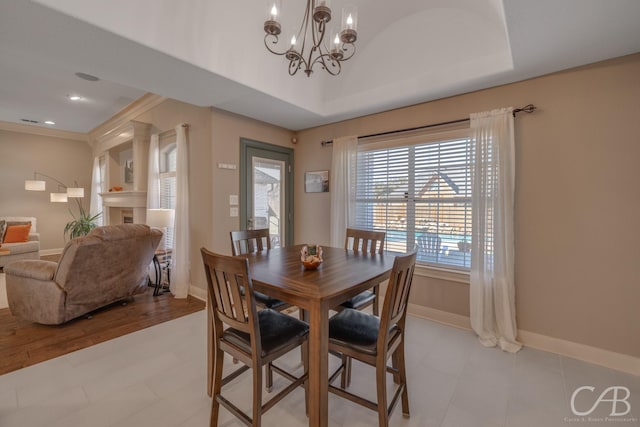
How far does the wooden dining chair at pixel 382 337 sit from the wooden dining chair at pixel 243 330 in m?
0.25

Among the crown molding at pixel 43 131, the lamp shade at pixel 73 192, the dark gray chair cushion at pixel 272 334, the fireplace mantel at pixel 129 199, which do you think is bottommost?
the dark gray chair cushion at pixel 272 334

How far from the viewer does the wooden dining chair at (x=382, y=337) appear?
139cm

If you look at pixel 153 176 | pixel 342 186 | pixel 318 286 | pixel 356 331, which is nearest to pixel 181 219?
pixel 153 176

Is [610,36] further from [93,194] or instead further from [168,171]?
[93,194]

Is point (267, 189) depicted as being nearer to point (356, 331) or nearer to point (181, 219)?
point (181, 219)

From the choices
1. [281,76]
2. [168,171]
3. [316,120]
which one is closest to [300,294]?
[281,76]

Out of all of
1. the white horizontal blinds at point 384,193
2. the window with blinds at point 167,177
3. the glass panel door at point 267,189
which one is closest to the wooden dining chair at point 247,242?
the glass panel door at point 267,189

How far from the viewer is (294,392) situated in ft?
6.20

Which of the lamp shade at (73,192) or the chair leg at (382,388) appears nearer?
the chair leg at (382,388)

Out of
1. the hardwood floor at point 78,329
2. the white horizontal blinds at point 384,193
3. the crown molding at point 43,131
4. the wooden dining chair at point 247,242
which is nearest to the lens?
the hardwood floor at point 78,329

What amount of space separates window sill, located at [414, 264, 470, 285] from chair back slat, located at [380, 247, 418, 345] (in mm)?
1631

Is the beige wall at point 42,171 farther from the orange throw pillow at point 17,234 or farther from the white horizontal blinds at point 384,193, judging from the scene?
the white horizontal blinds at point 384,193

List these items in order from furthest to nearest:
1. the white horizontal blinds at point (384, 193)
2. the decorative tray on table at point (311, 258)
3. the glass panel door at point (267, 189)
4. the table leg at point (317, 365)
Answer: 1. the glass panel door at point (267, 189)
2. the white horizontal blinds at point (384, 193)
3. the decorative tray on table at point (311, 258)
4. the table leg at point (317, 365)

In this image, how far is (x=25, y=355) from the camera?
2.29 metres
